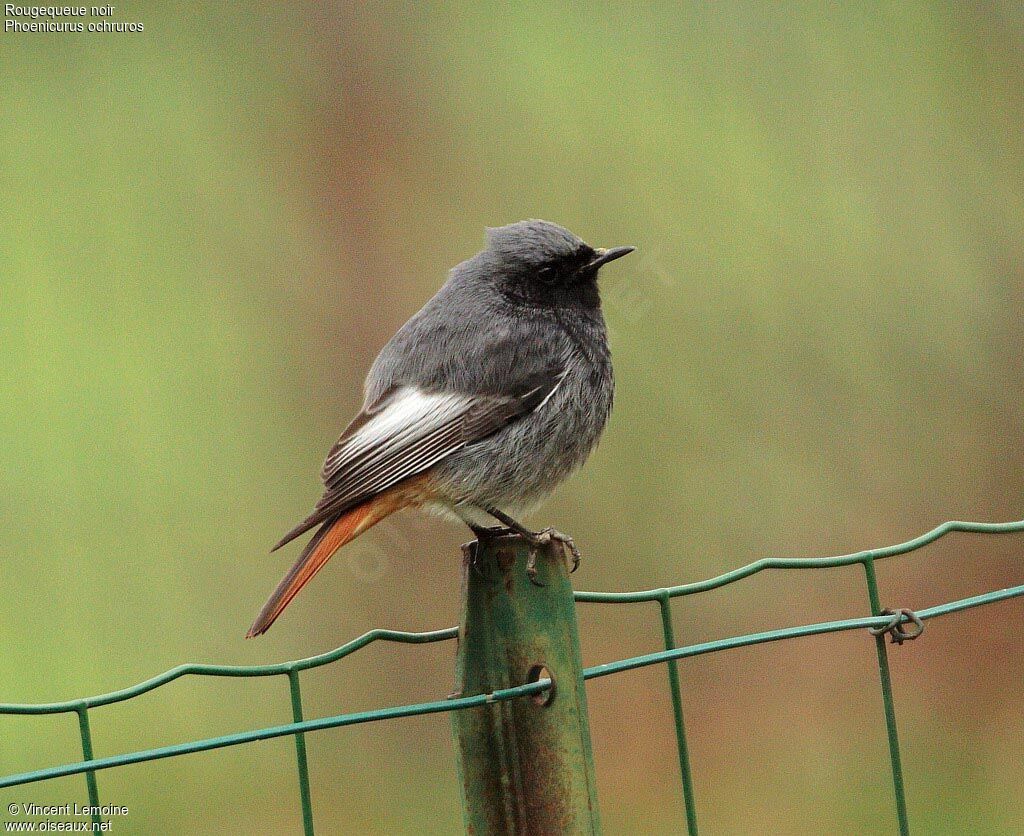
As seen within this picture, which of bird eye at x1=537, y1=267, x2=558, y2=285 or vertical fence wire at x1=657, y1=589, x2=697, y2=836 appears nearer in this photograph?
vertical fence wire at x1=657, y1=589, x2=697, y2=836

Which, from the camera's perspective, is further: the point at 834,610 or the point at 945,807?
the point at 834,610

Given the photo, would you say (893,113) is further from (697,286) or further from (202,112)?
(202,112)

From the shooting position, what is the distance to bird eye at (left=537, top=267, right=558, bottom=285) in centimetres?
392

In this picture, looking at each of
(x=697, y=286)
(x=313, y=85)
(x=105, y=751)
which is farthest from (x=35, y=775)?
(x=313, y=85)

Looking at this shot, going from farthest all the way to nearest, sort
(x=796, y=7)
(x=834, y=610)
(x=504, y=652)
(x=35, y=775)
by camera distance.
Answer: (x=796, y=7)
(x=834, y=610)
(x=504, y=652)
(x=35, y=775)

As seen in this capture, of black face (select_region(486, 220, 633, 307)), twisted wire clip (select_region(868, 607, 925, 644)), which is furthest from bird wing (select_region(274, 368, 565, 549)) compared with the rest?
twisted wire clip (select_region(868, 607, 925, 644))

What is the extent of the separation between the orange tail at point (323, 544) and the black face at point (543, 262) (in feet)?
2.64

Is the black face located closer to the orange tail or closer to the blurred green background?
the orange tail

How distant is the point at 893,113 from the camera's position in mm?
5684

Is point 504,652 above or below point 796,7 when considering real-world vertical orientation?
below

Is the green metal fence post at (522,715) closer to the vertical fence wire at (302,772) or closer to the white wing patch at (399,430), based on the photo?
the vertical fence wire at (302,772)

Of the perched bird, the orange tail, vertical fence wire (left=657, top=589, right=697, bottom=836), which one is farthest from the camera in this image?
the perched bird

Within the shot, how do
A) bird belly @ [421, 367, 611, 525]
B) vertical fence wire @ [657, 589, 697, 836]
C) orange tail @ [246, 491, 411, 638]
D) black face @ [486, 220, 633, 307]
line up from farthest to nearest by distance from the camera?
black face @ [486, 220, 633, 307] < bird belly @ [421, 367, 611, 525] < orange tail @ [246, 491, 411, 638] < vertical fence wire @ [657, 589, 697, 836]

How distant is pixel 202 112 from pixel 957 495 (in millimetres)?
3846
